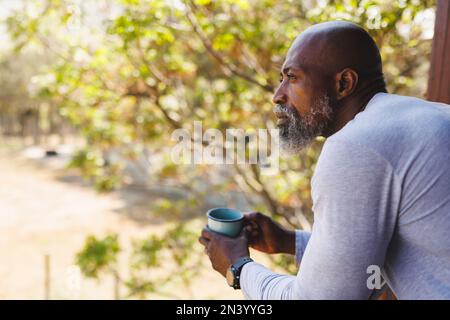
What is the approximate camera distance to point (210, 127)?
487 cm

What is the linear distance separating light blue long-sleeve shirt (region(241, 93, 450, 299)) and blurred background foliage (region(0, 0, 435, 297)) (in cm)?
196

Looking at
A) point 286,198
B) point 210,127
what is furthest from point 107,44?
point 286,198

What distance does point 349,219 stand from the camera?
1135mm

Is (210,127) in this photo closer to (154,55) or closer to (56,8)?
(154,55)

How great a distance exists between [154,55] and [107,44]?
72cm

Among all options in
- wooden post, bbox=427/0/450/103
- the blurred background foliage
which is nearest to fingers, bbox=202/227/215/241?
wooden post, bbox=427/0/450/103

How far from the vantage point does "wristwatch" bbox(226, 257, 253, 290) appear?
150cm

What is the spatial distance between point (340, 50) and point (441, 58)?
93cm

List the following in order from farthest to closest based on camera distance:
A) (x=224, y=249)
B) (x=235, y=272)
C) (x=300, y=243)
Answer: (x=300, y=243) → (x=224, y=249) → (x=235, y=272)

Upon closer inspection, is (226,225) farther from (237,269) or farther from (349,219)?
(349,219)

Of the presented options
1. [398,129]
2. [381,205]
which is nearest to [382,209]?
[381,205]

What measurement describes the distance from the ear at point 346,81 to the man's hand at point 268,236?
0.73 m

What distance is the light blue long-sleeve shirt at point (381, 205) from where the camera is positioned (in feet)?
3.72

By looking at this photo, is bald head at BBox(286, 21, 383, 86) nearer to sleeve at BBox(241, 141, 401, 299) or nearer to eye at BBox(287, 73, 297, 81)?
eye at BBox(287, 73, 297, 81)
